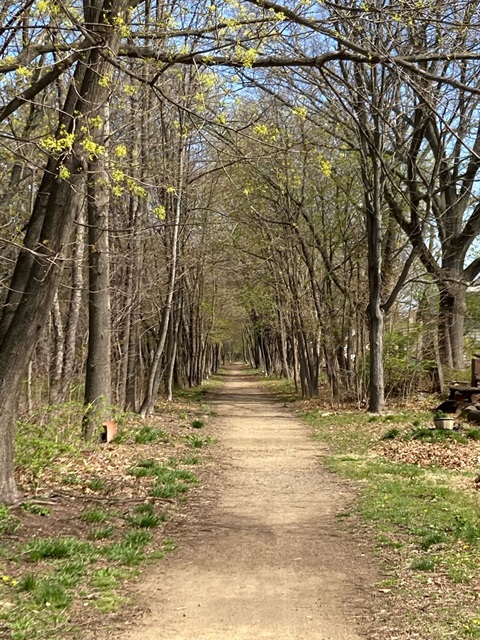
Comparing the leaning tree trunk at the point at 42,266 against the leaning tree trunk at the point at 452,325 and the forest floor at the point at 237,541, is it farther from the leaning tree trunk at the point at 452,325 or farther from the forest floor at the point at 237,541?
the leaning tree trunk at the point at 452,325

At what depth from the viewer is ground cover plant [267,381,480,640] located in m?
4.38

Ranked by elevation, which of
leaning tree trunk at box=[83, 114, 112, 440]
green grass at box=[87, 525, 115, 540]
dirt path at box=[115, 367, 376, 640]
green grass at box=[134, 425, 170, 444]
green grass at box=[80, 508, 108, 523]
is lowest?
dirt path at box=[115, 367, 376, 640]

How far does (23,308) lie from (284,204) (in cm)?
1663

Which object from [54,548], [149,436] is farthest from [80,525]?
[149,436]

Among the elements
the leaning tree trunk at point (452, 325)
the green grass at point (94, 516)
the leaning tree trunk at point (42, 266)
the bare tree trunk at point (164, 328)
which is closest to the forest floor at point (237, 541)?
the green grass at point (94, 516)

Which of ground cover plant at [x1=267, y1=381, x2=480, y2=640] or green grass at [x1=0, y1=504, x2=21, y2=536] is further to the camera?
green grass at [x1=0, y1=504, x2=21, y2=536]

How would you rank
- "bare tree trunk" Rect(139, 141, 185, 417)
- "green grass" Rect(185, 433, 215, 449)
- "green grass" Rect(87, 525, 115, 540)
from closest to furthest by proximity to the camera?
"green grass" Rect(87, 525, 115, 540)
"green grass" Rect(185, 433, 215, 449)
"bare tree trunk" Rect(139, 141, 185, 417)

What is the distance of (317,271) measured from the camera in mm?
25719

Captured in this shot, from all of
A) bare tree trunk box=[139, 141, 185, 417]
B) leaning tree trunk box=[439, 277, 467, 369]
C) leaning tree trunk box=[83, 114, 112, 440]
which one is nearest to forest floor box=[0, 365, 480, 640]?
leaning tree trunk box=[83, 114, 112, 440]

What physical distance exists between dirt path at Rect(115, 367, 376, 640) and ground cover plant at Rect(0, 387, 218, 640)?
35 cm

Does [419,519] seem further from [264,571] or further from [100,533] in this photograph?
[100,533]

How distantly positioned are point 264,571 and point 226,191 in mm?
17115

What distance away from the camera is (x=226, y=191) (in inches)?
838

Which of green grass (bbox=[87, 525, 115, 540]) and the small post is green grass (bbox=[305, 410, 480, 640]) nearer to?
green grass (bbox=[87, 525, 115, 540])
